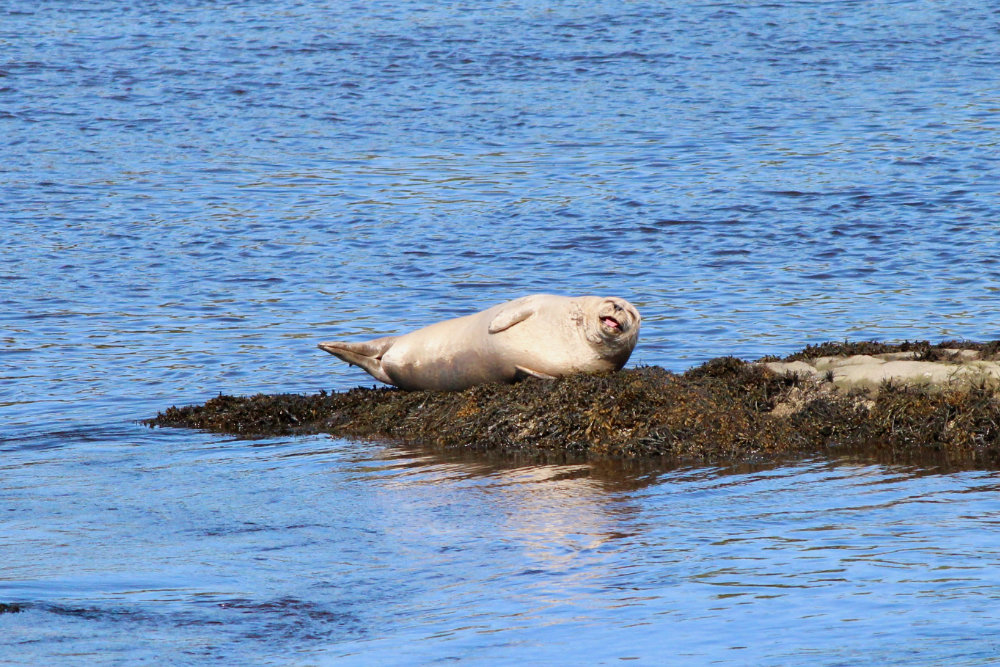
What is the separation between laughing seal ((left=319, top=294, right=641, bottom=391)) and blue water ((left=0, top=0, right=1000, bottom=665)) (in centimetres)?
77

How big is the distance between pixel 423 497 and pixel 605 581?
5.58 feet

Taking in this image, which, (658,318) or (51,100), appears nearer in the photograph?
(658,318)

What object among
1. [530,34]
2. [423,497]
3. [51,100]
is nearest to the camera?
[423,497]

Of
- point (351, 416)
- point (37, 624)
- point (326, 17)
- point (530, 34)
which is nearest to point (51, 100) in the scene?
point (326, 17)

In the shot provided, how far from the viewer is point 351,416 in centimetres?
895

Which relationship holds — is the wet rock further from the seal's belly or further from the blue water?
the blue water

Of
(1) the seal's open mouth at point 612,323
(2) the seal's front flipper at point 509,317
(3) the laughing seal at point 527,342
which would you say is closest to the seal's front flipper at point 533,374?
(3) the laughing seal at point 527,342

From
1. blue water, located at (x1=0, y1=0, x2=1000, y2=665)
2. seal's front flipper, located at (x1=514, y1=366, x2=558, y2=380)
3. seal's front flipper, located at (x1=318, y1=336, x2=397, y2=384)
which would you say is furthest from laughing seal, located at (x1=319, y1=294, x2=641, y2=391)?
blue water, located at (x1=0, y1=0, x2=1000, y2=665)

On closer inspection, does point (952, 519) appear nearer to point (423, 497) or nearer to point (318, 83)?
point (423, 497)

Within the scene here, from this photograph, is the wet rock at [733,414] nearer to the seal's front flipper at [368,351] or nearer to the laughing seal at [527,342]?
the laughing seal at [527,342]

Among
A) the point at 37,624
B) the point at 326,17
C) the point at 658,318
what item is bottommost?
the point at 658,318

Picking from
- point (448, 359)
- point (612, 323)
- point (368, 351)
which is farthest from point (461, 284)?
point (612, 323)

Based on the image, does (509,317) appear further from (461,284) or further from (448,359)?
(461,284)

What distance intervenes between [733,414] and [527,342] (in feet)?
4.13
